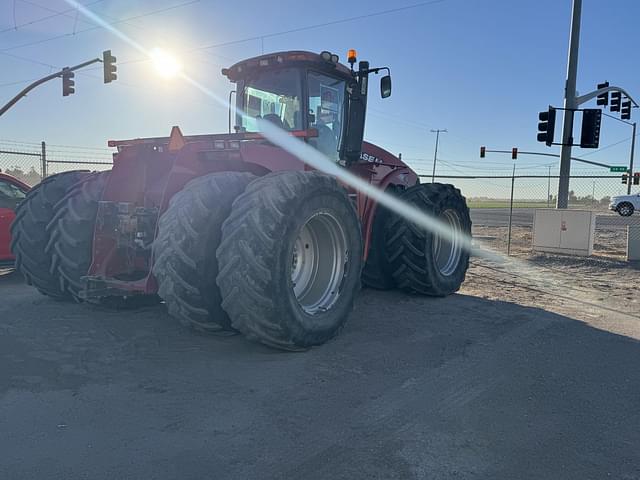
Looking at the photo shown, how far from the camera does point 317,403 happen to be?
11.7ft

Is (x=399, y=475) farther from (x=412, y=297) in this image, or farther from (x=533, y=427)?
(x=412, y=297)

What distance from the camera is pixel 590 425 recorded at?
3320 millimetres

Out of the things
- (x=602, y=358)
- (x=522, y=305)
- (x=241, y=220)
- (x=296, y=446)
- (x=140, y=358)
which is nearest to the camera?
(x=296, y=446)

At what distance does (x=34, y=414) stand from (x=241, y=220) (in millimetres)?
1902

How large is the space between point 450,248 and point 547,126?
8.50 m

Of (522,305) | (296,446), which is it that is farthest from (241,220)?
(522,305)

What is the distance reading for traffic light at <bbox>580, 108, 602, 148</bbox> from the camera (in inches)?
537

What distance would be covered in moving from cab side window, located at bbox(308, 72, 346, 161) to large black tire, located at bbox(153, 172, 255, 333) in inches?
70.9

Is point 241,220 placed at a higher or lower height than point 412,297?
higher

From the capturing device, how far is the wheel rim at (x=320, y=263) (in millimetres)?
5012

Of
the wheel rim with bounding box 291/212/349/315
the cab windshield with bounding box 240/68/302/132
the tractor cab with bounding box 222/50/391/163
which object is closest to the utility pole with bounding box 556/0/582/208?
the tractor cab with bounding box 222/50/391/163

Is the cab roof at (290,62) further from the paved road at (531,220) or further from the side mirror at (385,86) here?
the paved road at (531,220)

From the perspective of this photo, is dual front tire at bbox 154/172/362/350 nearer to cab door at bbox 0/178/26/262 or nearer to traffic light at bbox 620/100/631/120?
cab door at bbox 0/178/26/262

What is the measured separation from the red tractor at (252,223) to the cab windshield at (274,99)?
0.7 inches
